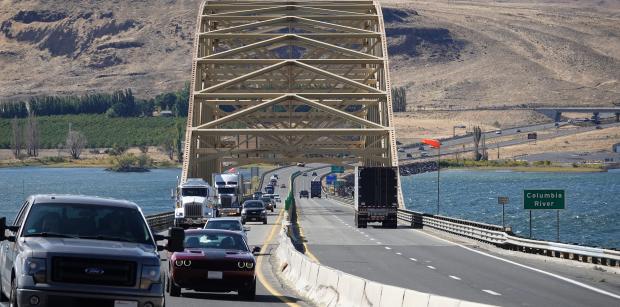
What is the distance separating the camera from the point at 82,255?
58.5ft

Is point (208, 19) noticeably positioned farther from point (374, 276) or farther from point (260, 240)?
point (374, 276)

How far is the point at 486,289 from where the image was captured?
105 ft

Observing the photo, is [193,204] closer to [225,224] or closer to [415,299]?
[225,224]

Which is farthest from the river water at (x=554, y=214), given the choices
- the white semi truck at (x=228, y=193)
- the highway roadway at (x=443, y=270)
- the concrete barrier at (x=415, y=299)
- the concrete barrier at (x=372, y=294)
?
the concrete barrier at (x=415, y=299)

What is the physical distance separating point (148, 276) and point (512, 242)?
33.9 m

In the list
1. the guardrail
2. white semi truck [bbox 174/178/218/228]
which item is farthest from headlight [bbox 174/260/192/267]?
white semi truck [bbox 174/178/218/228]

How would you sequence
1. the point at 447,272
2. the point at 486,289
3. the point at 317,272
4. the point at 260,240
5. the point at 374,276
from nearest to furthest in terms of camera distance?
the point at 317,272
the point at 486,289
the point at 374,276
the point at 447,272
the point at 260,240

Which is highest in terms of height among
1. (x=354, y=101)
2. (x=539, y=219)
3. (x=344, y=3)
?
(x=344, y=3)

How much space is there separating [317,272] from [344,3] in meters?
70.8

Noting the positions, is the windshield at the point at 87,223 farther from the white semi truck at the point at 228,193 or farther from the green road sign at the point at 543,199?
the white semi truck at the point at 228,193

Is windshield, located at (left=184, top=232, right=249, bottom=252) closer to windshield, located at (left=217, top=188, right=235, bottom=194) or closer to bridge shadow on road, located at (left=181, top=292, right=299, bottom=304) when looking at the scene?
bridge shadow on road, located at (left=181, top=292, right=299, bottom=304)

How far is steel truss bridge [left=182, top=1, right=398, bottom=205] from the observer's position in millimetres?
88125

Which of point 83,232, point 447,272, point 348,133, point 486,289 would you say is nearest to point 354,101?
point 348,133

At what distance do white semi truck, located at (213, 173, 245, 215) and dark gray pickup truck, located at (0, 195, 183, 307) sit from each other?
65754mm
